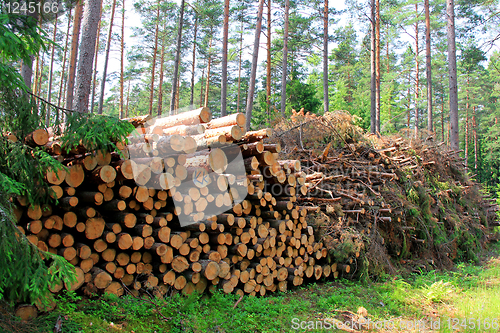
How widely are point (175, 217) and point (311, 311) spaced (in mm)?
2234

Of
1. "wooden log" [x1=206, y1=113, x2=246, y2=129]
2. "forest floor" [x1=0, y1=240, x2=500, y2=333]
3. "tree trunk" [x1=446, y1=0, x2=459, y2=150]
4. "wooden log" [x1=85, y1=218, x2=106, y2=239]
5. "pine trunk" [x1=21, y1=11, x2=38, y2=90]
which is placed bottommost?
"forest floor" [x1=0, y1=240, x2=500, y2=333]

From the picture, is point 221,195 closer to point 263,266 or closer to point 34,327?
point 263,266

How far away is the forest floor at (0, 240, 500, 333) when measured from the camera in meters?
3.12

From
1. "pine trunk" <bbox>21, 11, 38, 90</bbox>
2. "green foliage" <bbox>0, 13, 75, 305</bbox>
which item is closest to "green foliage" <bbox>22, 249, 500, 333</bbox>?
"green foliage" <bbox>0, 13, 75, 305</bbox>

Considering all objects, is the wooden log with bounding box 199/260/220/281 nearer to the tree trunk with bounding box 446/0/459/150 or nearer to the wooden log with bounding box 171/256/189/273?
the wooden log with bounding box 171/256/189/273

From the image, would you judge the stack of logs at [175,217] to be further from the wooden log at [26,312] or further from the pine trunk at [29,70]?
the pine trunk at [29,70]

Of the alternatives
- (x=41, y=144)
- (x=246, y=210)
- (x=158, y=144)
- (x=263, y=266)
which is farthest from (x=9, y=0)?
(x=263, y=266)

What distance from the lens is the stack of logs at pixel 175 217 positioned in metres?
3.40

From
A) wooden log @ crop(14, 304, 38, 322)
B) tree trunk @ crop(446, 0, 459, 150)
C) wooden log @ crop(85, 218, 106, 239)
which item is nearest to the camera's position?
wooden log @ crop(14, 304, 38, 322)

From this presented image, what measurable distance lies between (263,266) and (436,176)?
7.43 metres

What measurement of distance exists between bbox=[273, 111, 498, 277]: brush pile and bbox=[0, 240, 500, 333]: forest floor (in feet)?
2.46

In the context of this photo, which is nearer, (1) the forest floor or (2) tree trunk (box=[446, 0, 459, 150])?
(1) the forest floor

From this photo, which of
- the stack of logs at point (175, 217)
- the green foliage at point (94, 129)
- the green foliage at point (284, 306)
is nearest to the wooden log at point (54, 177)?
the stack of logs at point (175, 217)

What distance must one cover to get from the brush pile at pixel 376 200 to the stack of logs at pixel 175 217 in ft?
2.77
